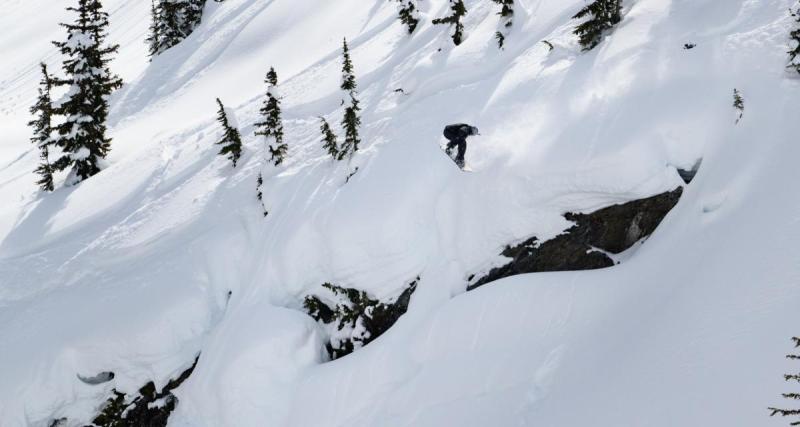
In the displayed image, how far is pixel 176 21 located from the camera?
4644 cm

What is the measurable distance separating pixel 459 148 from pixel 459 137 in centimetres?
36

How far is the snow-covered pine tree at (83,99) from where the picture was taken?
23406mm

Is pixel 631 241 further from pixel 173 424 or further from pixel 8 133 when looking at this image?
pixel 8 133

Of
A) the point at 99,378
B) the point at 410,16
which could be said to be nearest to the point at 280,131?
the point at 99,378

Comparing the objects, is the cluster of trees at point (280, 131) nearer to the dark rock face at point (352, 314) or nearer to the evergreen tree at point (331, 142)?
the evergreen tree at point (331, 142)

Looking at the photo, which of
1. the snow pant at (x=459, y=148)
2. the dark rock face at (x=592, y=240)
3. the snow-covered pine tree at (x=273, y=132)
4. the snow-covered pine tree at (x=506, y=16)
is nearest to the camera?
the dark rock face at (x=592, y=240)

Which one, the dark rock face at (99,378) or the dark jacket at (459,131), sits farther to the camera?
the dark rock face at (99,378)

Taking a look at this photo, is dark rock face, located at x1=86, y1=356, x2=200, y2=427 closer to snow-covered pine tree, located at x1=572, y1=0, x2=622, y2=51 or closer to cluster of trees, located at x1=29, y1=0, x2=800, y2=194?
cluster of trees, located at x1=29, y1=0, x2=800, y2=194

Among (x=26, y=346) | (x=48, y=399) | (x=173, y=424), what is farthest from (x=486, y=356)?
(x=26, y=346)

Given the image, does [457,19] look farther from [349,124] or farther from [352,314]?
[352,314]

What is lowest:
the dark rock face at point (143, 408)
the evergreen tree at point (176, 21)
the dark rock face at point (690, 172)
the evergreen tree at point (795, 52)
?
the dark rock face at point (143, 408)

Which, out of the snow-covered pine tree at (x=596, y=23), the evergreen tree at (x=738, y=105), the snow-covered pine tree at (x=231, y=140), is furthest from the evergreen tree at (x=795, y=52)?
the snow-covered pine tree at (x=231, y=140)

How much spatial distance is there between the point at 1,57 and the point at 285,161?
→ 66223mm

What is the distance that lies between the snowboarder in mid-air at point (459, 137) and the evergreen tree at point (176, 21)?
37117 millimetres
